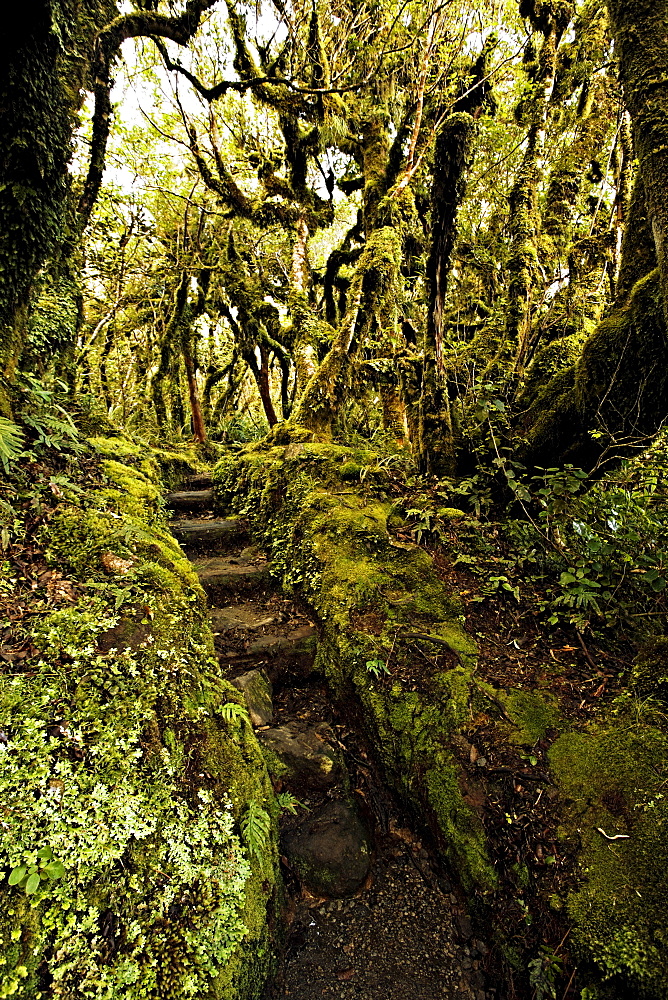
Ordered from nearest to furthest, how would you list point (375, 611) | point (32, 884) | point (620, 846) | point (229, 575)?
1. point (32, 884)
2. point (620, 846)
3. point (375, 611)
4. point (229, 575)

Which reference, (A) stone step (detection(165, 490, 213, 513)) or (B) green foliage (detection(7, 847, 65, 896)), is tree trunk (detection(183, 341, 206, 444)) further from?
(B) green foliage (detection(7, 847, 65, 896))

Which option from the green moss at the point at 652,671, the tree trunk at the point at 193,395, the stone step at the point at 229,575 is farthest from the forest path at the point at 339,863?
the tree trunk at the point at 193,395

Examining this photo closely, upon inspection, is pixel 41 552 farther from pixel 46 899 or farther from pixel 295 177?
pixel 295 177

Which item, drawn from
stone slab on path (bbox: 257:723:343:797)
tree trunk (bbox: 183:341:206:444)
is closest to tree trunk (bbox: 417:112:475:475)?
stone slab on path (bbox: 257:723:343:797)

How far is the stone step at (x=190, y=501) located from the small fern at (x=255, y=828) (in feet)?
19.1

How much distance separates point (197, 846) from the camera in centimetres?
222

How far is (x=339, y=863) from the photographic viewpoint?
2.96 metres

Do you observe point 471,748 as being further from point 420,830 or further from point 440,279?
point 440,279

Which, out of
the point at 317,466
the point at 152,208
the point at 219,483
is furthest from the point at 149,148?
the point at 317,466

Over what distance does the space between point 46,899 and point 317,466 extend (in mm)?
4966

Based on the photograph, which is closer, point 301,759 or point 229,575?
point 301,759

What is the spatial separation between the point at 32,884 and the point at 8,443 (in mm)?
2355

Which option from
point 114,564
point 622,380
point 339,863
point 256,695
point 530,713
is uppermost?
point 622,380

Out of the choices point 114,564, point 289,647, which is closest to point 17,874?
point 114,564
